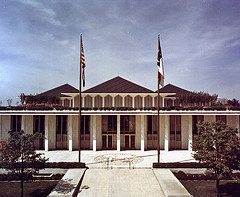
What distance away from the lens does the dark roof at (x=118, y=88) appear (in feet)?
115

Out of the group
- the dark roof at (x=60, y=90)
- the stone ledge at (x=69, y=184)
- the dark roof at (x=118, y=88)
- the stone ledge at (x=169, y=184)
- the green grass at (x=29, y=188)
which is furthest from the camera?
the dark roof at (x=60, y=90)

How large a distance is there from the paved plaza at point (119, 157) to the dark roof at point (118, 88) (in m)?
11.0

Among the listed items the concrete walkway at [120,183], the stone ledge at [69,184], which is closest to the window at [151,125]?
the concrete walkway at [120,183]

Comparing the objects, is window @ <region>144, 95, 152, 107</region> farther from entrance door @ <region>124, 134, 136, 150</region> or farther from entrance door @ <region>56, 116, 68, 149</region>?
entrance door @ <region>56, 116, 68, 149</region>

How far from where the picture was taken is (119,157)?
87.7 ft

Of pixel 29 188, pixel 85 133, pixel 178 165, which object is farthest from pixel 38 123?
pixel 178 165

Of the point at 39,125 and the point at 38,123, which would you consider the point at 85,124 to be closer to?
the point at 39,125

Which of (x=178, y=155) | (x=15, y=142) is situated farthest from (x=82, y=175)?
(x=178, y=155)

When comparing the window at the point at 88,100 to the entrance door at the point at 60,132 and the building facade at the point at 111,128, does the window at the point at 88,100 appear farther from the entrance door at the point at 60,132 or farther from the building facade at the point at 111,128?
the entrance door at the point at 60,132

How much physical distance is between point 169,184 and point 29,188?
12.6 meters

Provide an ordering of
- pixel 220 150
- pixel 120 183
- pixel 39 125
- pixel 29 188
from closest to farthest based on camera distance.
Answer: pixel 220 150
pixel 29 188
pixel 120 183
pixel 39 125

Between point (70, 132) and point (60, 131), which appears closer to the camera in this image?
point (70, 132)

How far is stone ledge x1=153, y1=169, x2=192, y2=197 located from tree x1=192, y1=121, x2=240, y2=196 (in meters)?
2.81

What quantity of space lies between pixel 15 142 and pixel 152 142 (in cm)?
2237
